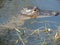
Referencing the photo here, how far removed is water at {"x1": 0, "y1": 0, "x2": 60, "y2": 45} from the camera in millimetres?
5129

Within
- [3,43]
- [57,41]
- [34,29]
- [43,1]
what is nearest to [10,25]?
[34,29]

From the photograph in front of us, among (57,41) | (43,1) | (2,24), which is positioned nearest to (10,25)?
(2,24)

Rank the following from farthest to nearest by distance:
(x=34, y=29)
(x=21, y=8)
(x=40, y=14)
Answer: (x=21, y=8) → (x=40, y=14) → (x=34, y=29)

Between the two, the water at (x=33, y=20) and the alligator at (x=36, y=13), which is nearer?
the water at (x=33, y=20)

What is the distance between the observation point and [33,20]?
6.32 m

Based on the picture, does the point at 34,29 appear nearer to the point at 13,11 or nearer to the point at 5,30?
the point at 5,30

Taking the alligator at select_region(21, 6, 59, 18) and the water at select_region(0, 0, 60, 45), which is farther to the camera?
the alligator at select_region(21, 6, 59, 18)

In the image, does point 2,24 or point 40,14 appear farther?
point 40,14

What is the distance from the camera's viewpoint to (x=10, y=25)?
230 inches

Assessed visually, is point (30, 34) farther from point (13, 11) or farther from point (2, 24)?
point (13, 11)

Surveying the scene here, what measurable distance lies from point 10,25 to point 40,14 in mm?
1090

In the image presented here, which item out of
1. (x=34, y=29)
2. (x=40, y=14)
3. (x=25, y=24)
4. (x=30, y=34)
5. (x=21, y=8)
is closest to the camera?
(x=30, y=34)

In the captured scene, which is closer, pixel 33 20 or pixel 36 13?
pixel 33 20

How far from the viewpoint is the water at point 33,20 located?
5129 mm
